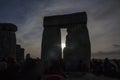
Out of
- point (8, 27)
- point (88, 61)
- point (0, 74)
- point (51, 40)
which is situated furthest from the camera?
point (8, 27)

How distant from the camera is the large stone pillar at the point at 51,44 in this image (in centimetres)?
1781

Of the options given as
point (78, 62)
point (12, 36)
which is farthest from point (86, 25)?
point (12, 36)

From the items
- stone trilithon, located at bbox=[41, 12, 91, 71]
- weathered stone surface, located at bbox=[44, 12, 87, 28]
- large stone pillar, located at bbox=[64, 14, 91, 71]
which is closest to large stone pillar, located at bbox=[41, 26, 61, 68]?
stone trilithon, located at bbox=[41, 12, 91, 71]

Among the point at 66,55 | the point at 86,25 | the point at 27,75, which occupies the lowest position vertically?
the point at 27,75

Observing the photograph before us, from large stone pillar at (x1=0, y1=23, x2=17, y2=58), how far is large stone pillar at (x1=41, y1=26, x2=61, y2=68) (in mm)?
3392

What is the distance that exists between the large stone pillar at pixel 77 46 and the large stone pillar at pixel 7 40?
5.70 metres

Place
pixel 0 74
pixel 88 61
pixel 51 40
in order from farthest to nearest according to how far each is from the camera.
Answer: pixel 51 40, pixel 88 61, pixel 0 74

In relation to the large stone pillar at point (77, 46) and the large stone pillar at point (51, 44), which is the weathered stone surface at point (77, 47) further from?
the large stone pillar at point (51, 44)

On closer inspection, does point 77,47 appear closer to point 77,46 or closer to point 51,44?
point 77,46

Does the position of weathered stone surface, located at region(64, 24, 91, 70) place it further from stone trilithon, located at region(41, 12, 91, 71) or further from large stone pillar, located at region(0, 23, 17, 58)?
large stone pillar, located at region(0, 23, 17, 58)

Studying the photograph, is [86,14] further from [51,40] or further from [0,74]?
[0,74]

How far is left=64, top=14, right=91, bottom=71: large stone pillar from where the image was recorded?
654 inches

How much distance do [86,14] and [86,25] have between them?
93cm

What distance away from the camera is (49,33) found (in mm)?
18359
